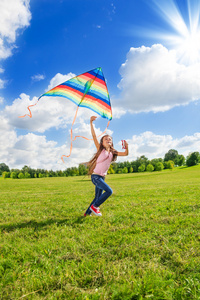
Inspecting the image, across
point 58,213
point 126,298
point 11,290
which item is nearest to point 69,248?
point 11,290

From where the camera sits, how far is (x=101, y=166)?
653 centimetres

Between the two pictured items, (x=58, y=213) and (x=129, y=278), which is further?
(x=58, y=213)

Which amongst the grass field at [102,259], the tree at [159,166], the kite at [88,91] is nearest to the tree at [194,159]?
the tree at [159,166]

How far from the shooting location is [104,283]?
2.91 metres

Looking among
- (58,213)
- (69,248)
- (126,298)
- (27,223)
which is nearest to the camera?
(126,298)

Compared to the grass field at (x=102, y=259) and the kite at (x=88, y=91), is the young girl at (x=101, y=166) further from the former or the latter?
the kite at (x=88, y=91)

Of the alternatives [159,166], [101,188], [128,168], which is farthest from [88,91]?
[128,168]

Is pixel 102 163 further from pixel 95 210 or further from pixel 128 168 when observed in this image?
pixel 128 168

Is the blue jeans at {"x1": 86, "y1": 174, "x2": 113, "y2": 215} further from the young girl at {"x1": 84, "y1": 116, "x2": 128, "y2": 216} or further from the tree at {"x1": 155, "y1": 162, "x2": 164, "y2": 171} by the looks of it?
the tree at {"x1": 155, "y1": 162, "x2": 164, "y2": 171}

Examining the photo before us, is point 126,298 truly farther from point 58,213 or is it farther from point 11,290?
point 58,213

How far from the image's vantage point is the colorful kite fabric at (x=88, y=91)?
7.91 meters

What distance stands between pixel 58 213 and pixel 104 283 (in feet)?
16.1

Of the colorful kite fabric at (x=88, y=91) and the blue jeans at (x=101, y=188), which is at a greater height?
the colorful kite fabric at (x=88, y=91)

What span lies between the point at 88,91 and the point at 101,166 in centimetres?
348
